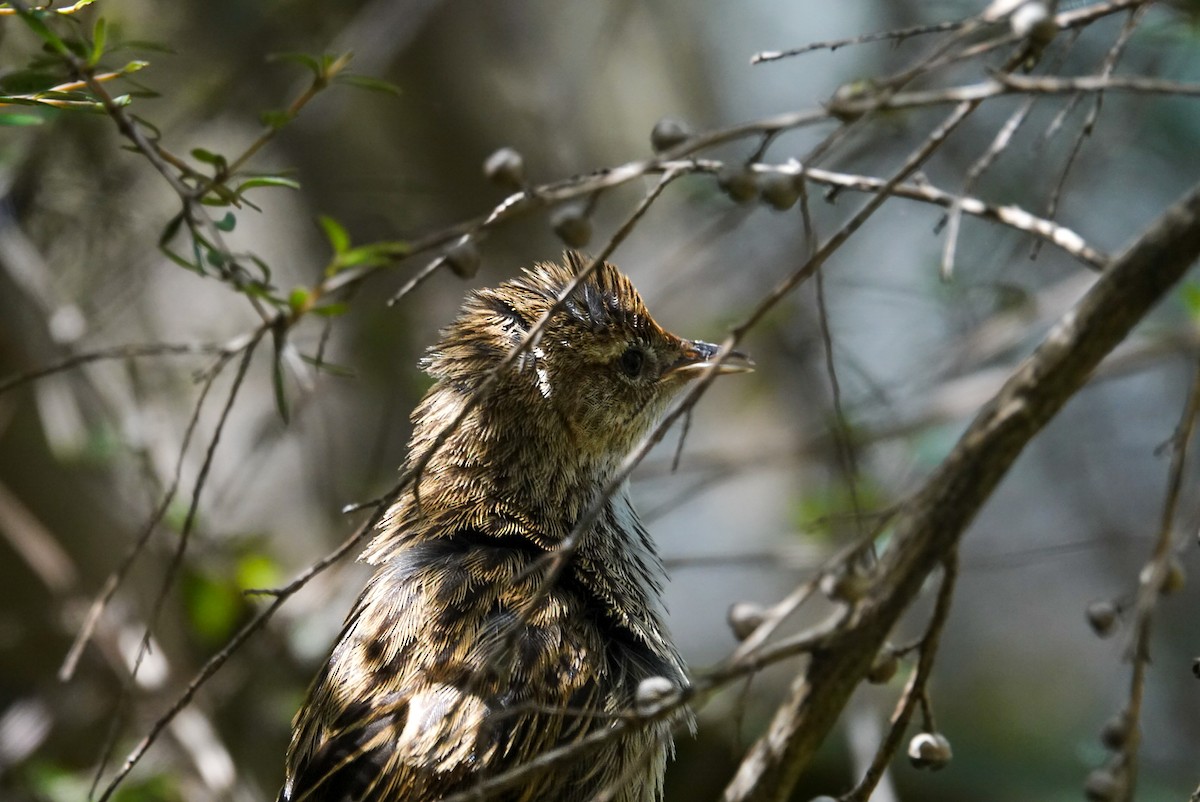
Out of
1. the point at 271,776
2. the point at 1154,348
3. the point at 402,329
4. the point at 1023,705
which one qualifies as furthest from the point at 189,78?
the point at 1023,705

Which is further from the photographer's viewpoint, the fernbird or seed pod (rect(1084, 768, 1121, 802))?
the fernbird

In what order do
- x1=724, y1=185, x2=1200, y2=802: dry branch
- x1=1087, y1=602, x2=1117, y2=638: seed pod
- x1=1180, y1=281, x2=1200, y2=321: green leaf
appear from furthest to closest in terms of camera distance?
x1=1180, y1=281, x2=1200, y2=321: green leaf
x1=1087, y1=602, x2=1117, y2=638: seed pod
x1=724, y1=185, x2=1200, y2=802: dry branch

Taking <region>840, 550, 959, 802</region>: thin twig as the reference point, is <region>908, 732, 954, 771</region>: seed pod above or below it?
below

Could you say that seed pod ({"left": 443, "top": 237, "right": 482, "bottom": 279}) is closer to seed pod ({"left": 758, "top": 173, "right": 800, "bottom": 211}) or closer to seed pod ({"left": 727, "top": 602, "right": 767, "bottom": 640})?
seed pod ({"left": 758, "top": 173, "right": 800, "bottom": 211})

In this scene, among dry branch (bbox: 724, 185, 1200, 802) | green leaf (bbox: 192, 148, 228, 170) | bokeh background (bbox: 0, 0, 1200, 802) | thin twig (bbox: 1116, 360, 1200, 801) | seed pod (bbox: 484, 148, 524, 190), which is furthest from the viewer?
bokeh background (bbox: 0, 0, 1200, 802)

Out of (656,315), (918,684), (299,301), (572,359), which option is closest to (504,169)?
(299,301)

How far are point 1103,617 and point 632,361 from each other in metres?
2.37

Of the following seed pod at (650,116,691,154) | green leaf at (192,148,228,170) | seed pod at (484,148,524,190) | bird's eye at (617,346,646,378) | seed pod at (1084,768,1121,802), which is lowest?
seed pod at (1084,768,1121,802)

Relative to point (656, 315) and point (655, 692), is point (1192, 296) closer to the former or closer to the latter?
point (655, 692)

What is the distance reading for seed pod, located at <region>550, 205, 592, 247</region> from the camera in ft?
7.16

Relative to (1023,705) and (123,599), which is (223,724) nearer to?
(123,599)

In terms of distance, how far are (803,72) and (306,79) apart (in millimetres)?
4595

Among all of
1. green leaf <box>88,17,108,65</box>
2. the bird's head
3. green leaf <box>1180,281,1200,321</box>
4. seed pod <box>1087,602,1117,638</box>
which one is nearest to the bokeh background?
green leaf <box>1180,281,1200,321</box>

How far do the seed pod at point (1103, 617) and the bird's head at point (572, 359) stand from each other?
1.91 meters
